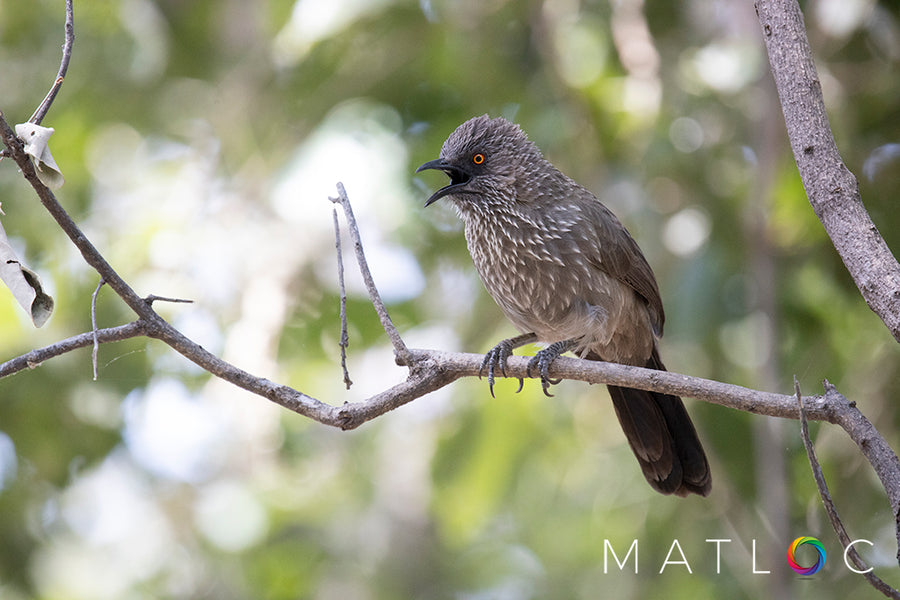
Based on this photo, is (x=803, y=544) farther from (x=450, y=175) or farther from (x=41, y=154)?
(x=41, y=154)

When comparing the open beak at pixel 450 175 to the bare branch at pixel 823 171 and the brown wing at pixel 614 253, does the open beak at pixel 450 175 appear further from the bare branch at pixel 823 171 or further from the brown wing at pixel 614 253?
the bare branch at pixel 823 171

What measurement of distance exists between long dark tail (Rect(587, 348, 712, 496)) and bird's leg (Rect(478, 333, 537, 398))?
465mm

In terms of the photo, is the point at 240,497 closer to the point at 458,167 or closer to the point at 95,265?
the point at 458,167

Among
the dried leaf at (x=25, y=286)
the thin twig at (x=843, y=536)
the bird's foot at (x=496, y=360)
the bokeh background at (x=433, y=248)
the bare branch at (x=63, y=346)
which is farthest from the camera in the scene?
the bokeh background at (x=433, y=248)

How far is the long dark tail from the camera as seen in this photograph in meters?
3.87

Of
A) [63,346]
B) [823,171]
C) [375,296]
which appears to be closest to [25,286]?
[63,346]

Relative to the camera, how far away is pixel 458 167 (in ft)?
12.9

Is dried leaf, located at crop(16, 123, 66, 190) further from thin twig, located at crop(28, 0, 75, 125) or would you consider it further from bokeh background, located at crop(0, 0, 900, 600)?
bokeh background, located at crop(0, 0, 900, 600)

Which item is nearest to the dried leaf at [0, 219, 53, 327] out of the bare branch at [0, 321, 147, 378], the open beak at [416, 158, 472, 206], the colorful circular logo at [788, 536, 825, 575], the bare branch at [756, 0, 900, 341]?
the bare branch at [0, 321, 147, 378]

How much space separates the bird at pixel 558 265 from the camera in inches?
149

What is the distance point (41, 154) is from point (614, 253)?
2562 mm

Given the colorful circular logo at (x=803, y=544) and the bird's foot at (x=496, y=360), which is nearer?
the bird's foot at (x=496, y=360)

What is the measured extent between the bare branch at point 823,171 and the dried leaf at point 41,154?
172cm

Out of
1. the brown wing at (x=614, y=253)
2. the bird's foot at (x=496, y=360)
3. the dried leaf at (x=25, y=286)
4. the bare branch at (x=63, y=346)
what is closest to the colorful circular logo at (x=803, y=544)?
the brown wing at (x=614, y=253)
